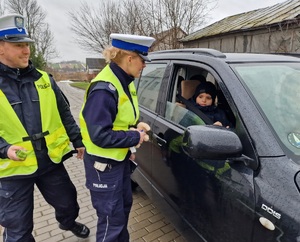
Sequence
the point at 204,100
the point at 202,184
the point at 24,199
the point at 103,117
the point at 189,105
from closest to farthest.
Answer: the point at 103,117, the point at 202,184, the point at 24,199, the point at 189,105, the point at 204,100

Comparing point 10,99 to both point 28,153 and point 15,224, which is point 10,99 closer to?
point 28,153

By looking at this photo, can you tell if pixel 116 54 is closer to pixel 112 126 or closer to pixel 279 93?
pixel 112 126

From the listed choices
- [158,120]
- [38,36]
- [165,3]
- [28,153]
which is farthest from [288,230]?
[38,36]

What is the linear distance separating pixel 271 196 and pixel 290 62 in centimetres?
123

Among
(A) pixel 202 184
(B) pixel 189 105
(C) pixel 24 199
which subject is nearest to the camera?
(A) pixel 202 184

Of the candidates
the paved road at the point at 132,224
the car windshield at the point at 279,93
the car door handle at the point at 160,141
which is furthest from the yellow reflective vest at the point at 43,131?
the car windshield at the point at 279,93

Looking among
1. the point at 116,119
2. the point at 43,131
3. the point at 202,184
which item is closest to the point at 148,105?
the point at 116,119

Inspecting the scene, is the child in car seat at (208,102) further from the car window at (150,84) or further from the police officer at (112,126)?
the police officer at (112,126)

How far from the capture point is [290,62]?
200cm

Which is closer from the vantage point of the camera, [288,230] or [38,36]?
[288,230]

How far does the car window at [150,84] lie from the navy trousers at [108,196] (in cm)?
97

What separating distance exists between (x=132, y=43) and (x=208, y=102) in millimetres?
1080

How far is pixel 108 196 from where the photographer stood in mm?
1838

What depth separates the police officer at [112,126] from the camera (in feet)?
5.41
